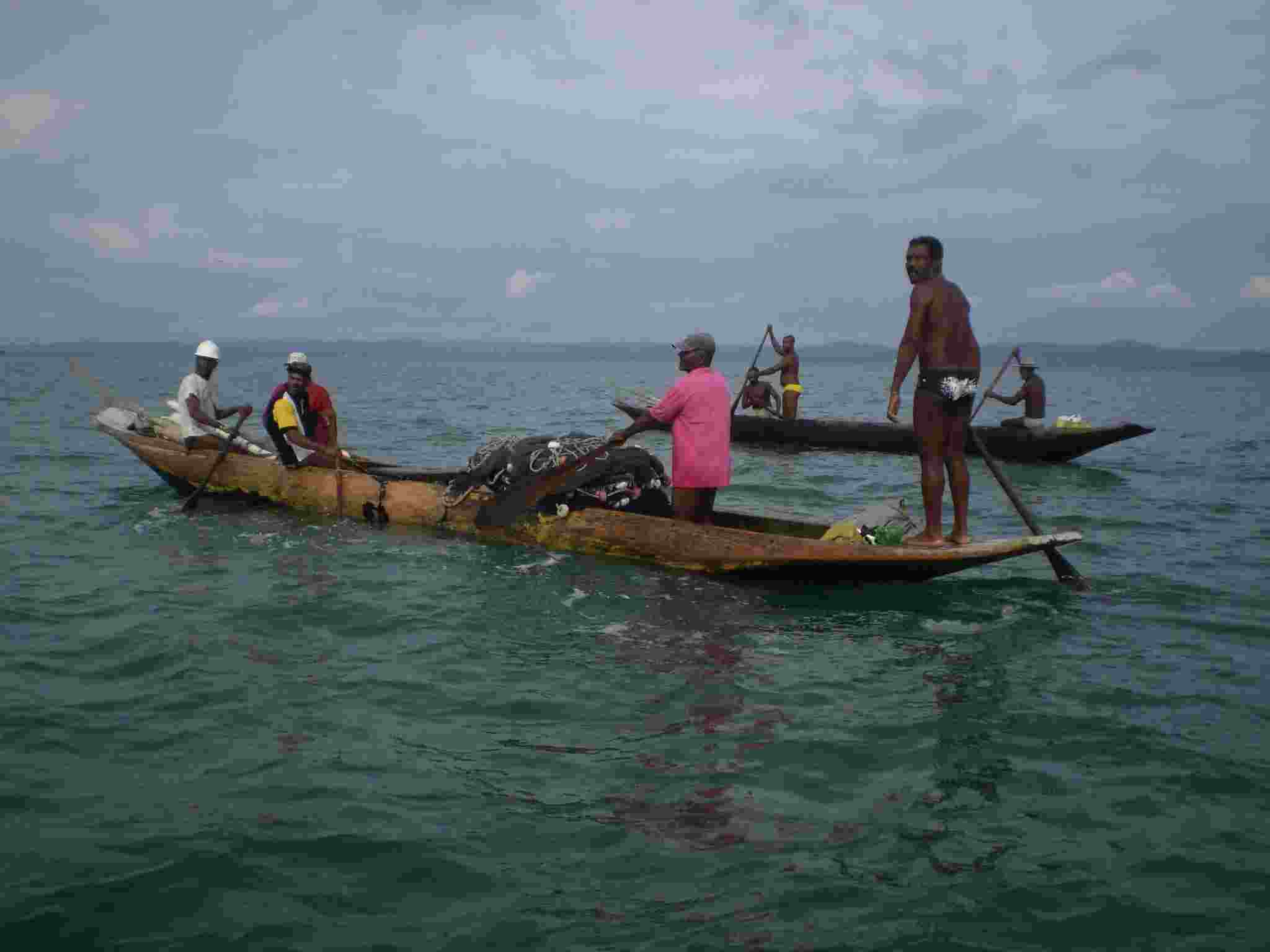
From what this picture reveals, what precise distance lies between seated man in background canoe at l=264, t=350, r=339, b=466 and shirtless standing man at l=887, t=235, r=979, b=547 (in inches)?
266

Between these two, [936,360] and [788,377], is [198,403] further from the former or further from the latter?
[788,377]

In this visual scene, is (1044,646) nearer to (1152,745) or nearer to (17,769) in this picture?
(1152,745)

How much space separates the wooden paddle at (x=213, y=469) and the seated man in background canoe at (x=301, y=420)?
427mm

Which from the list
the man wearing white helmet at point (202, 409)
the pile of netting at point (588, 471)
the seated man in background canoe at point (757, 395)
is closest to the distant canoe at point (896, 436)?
the seated man in background canoe at point (757, 395)

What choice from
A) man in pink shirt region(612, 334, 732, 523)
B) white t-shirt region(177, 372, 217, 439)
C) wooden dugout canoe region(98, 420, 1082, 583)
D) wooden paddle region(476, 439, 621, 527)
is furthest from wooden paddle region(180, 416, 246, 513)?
man in pink shirt region(612, 334, 732, 523)

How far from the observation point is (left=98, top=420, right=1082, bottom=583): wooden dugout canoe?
28.1 feet

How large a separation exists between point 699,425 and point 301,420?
5.76 m

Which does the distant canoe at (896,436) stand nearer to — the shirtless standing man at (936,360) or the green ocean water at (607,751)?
the green ocean water at (607,751)

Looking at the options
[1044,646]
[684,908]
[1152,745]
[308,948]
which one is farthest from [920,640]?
[308,948]

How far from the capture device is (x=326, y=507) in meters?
11.8

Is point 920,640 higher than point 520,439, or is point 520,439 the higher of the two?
point 520,439

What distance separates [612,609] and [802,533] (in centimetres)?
243

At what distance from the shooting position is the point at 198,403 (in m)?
12.8

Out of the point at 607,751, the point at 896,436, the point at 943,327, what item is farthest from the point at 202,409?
the point at 896,436
